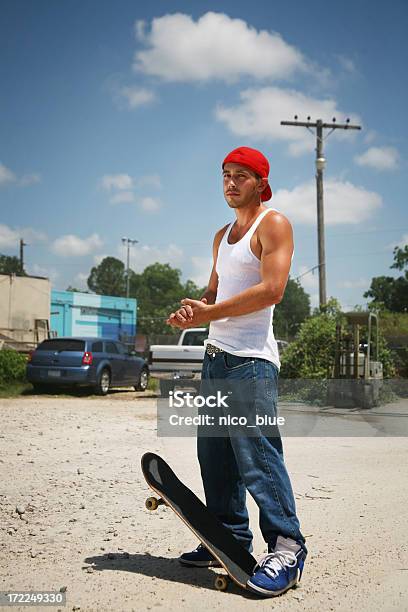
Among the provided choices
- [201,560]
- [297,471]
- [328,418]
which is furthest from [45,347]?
[201,560]

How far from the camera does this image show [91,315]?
62.6m

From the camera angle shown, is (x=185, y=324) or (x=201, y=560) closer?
(x=185, y=324)

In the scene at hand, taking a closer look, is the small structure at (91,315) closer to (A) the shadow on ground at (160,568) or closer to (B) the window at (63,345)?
(B) the window at (63,345)

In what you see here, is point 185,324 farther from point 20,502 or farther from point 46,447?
point 46,447

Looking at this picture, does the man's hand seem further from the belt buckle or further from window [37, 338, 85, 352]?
window [37, 338, 85, 352]

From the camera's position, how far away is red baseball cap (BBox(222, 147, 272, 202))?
3.54 metres

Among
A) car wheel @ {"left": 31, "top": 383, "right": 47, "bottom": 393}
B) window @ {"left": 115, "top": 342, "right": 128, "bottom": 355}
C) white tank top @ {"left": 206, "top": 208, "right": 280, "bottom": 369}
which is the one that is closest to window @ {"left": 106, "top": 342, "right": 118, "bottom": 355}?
window @ {"left": 115, "top": 342, "right": 128, "bottom": 355}

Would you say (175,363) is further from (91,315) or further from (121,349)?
(91,315)

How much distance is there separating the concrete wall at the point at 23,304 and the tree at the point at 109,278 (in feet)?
290

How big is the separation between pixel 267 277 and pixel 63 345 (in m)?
15.2

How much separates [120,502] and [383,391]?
11.8 meters

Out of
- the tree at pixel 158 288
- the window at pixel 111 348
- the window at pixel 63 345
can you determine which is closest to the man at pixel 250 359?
the window at pixel 63 345


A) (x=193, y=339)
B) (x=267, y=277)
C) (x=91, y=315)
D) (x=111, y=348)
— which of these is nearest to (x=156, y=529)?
(x=267, y=277)

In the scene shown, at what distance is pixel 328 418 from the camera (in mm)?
12430
